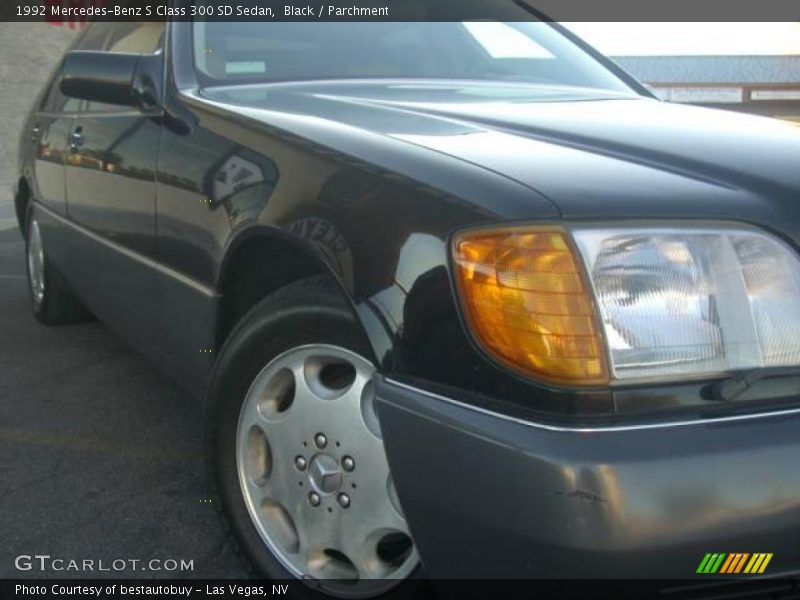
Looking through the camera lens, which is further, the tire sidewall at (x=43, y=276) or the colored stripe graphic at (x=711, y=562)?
the tire sidewall at (x=43, y=276)

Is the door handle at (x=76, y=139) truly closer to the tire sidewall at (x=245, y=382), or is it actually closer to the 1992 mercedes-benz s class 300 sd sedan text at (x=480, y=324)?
the 1992 mercedes-benz s class 300 sd sedan text at (x=480, y=324)

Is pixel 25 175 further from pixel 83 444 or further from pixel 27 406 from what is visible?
pixel 83 444

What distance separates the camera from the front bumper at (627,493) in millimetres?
1376

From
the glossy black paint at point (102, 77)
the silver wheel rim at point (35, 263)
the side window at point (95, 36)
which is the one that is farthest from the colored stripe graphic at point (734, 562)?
the silver wheel rim at point (35, 263)

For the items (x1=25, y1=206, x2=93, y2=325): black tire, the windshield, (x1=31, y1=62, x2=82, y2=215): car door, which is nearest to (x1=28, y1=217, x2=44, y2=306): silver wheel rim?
(x1=25, y1=206, x2=93, y2=325): black tire

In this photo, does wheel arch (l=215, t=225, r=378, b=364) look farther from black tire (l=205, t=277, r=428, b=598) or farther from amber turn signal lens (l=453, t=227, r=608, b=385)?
amber turn signal lens (l=453, t=227, r=608, b=385)

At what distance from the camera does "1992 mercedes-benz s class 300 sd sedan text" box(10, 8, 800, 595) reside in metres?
1.41

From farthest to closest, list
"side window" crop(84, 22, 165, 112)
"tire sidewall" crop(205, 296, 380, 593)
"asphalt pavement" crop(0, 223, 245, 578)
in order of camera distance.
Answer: "side window" crop(84, 22, 165, 112) → "asphalt pavement" crop(0, 223, 245, 578) → "tire sidewall" crop(205, 296, 380, 593)

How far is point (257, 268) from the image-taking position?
2.24m

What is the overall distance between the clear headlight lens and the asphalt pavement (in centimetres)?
126

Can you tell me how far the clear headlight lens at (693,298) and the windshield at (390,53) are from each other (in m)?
1.57

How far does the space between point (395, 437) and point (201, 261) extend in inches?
38.5

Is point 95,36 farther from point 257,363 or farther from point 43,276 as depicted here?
point 257,363

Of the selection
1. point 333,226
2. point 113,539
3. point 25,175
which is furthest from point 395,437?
point 25,175
